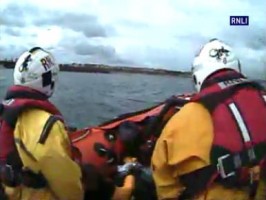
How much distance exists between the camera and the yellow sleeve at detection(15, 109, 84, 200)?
3549mm

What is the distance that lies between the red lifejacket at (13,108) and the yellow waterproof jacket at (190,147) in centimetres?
72

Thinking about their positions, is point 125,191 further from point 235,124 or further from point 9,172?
point 235,124

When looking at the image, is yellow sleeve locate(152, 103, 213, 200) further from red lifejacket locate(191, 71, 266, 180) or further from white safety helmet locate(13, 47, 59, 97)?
white safety helmet locate(13, 47, 59, 97)

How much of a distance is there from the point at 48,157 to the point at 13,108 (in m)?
0.43

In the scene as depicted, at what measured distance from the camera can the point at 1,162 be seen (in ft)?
12.7

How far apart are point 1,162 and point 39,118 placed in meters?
0.43

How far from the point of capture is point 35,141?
357cm

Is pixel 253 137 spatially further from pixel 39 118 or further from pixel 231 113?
pixel 39 118

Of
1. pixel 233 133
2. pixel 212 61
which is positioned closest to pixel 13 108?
pixel 212 61

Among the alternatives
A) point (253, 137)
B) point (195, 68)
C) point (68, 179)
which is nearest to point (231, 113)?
point (253, 137)

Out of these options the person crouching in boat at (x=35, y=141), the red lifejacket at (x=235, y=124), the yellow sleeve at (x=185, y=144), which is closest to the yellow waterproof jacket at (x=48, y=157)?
the person crouching in boat at (x=35, y=141)

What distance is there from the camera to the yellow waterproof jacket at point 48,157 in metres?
3.55

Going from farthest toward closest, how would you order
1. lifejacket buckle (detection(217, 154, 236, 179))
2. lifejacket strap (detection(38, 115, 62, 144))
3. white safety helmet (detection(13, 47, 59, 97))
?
1. white safety helmet (detection(13, 47, 59, 97))
2. lifejacket strap (detection(38, 115, 62, 144))
3. lifejacket buckle (detection(217, 154, 236, 179))

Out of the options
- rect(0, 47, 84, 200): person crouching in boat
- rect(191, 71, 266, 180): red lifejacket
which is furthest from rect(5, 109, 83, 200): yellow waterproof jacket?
rect(191, 71, 266, 180): red lifejacket
